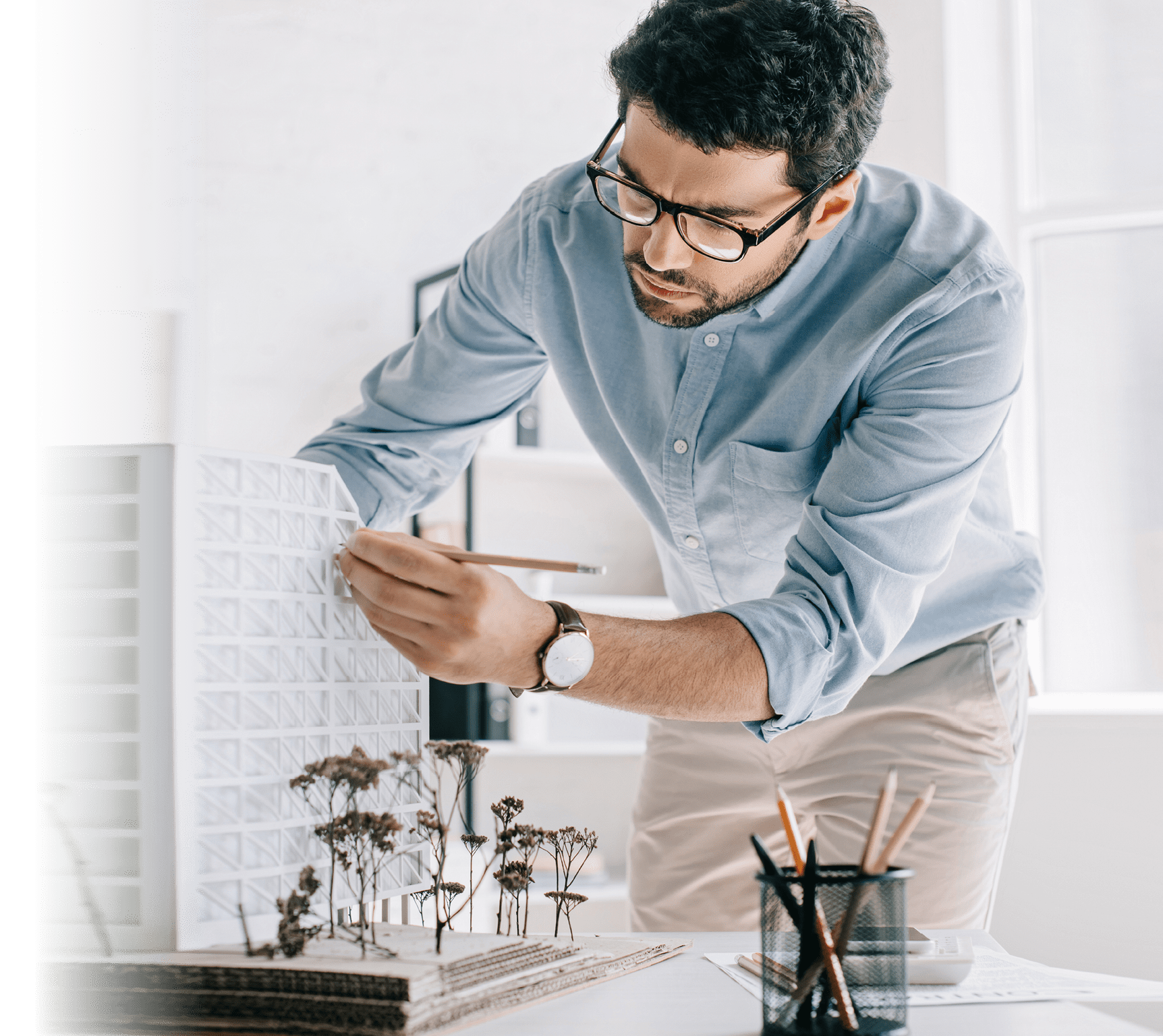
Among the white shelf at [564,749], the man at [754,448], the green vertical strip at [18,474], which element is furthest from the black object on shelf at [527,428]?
the green vertical strip at [18,474]

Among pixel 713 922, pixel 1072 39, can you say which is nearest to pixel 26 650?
pixel 713 922

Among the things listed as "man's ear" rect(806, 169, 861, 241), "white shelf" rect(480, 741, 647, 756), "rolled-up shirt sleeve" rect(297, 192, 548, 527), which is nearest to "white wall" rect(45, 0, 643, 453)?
"white shelf" rect(480, 741, 647, 756)

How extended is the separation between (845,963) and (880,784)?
636mm

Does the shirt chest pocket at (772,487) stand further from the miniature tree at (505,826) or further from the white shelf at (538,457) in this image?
the white shelf at (538,457)

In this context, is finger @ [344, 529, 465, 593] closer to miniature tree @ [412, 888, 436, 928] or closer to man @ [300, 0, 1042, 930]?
man @ [300, 0, 1042, 930]

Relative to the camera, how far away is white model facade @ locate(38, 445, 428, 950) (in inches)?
22.9

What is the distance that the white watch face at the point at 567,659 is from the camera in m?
0.76

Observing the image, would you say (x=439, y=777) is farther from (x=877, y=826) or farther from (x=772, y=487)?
(x=772, y=487)

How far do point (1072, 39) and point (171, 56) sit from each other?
81.8 inches

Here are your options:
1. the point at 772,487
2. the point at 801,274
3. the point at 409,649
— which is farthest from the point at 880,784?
the point at 409,649

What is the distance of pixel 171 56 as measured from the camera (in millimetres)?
796

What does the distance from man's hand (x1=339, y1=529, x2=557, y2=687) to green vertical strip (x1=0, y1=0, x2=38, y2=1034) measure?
0.20 m

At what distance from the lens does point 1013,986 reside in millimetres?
718

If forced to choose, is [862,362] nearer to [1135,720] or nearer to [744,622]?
[744,622]
